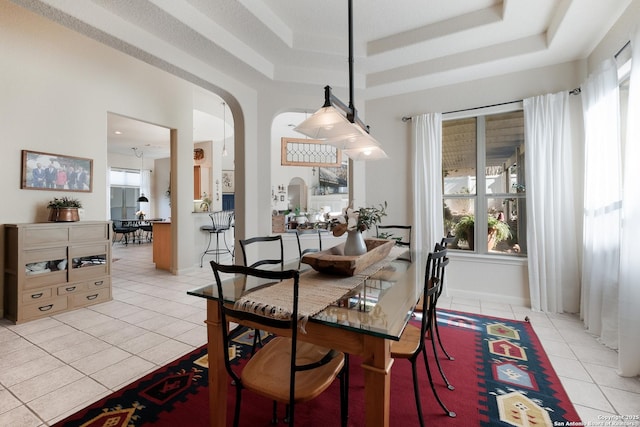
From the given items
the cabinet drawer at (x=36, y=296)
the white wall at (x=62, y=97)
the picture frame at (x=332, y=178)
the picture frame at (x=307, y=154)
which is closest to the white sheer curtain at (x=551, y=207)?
the picture frame at (x=307, y=154)

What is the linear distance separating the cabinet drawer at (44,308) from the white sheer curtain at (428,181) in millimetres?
4260

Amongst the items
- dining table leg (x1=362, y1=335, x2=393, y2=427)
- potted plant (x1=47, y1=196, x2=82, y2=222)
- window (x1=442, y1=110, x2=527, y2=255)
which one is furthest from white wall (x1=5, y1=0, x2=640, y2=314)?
dining table leg (x1=362, y1=335, x2=393, y2=427)

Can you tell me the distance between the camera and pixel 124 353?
243 cm

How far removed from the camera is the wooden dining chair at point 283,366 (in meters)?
1.18

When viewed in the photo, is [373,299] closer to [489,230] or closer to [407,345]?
[407,345]

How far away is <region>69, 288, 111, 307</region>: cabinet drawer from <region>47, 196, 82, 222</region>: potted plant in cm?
91

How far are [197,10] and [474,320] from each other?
3.94 m

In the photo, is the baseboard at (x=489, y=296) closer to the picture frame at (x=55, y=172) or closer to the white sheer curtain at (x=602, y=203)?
the white sheer curtain at (x=602, y=203)

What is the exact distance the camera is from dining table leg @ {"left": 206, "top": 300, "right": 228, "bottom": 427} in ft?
4.90

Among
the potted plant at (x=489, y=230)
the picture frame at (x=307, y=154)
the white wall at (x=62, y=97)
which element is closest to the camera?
the white wall at (x=62, y=97)

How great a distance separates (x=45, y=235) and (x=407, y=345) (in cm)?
385

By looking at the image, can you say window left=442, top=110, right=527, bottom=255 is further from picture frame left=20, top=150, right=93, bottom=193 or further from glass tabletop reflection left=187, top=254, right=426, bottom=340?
picture frame left=20, top=150, right=93, bottom=193

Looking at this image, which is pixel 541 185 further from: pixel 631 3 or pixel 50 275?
pixel 50 275

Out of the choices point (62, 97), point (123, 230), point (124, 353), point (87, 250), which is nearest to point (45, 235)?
point (87, 250)
